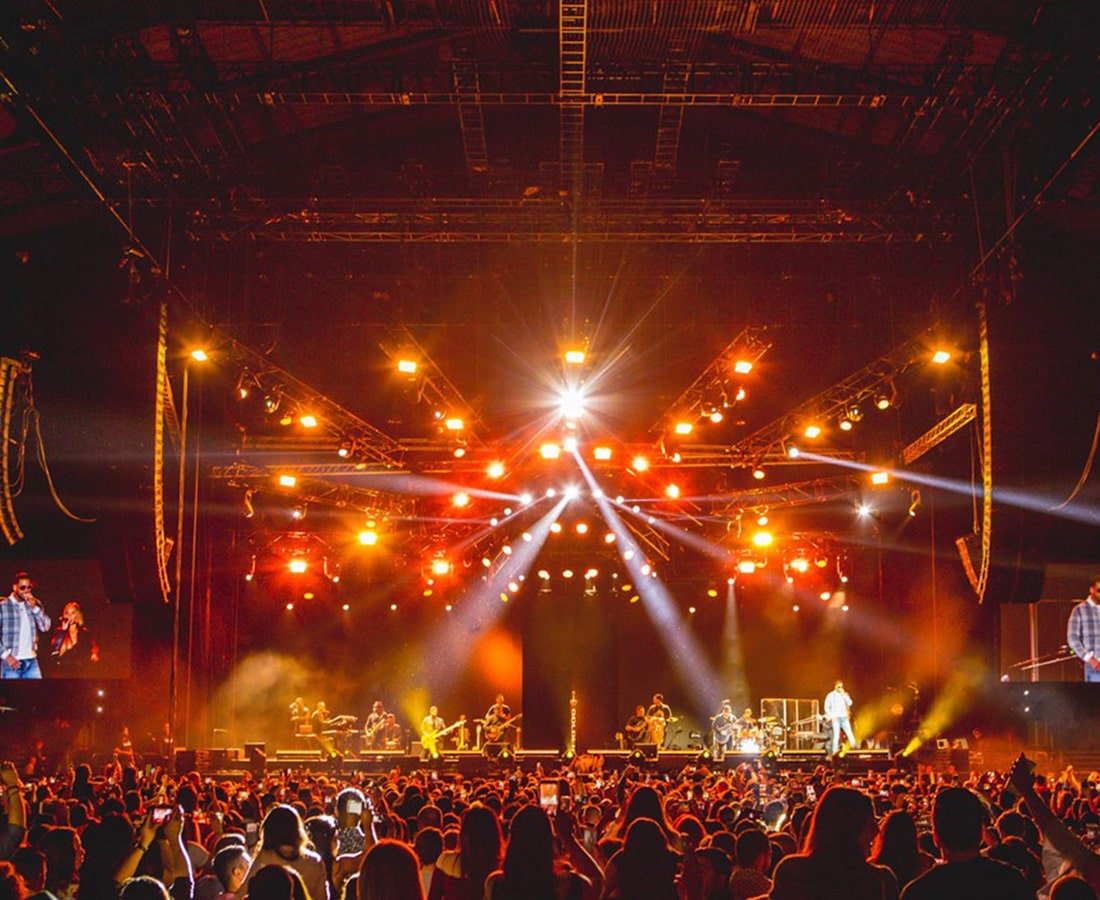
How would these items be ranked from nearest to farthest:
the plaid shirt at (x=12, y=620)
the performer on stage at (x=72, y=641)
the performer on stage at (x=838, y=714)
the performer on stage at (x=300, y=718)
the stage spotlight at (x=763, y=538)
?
the plaid shirt at (x=12, y=620) → the performer on stage at (x=72, y=641) → the stage spotlight at (x=763, y=538) → the performer on stage at (x=838, y=714) → the performer on stage at (x=300, y=718)

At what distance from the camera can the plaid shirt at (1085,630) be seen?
20219 mm

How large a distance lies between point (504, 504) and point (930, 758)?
924 cm

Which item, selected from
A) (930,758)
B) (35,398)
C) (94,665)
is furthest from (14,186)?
(930,758)

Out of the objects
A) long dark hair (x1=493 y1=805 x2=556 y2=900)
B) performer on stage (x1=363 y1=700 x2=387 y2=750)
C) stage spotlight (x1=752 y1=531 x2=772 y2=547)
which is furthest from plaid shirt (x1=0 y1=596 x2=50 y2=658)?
long dark hair (x1=493 y1=805 x2=556 y2=900)

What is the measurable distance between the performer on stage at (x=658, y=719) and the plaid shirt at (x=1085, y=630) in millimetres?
8649

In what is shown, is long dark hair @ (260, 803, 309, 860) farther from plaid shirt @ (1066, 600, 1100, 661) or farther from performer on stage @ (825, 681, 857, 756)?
performer on stage @ (825, 681, 857, 756)

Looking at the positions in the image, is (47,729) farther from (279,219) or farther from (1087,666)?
(1087,666)

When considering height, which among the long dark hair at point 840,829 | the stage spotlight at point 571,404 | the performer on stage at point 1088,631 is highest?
the stage spotlight at point 571,404

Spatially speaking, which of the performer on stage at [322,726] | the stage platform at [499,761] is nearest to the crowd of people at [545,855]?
the stage platform at [499,761]

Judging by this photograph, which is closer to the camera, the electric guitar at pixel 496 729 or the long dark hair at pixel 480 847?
the long dark hair at pixel 480 847

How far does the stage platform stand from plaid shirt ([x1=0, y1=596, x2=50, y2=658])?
350 cm

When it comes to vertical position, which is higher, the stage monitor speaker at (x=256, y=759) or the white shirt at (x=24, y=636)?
the white shirt at (x=24, y=636)

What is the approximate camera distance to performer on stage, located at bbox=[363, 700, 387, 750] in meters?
26.2

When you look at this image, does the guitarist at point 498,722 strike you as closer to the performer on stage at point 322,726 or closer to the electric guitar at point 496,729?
the electric guitar at point 496,729
